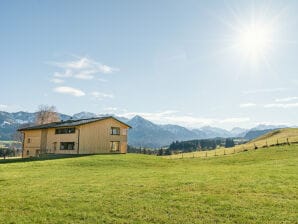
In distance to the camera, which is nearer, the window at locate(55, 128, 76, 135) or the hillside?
the window at locate(55, 128, 76, 135)

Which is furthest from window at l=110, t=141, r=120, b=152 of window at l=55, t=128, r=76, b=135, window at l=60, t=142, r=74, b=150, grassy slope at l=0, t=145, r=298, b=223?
grassy slope at l=0, t=145, r=298, b=223

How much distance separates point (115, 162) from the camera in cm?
3900

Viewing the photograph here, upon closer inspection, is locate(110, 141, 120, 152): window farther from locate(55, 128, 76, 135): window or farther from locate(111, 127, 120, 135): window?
locate(55, 128, 76, 135): window

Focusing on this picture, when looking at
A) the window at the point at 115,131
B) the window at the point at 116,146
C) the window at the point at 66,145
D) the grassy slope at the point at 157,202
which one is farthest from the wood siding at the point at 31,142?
the grassy slope at the point at 157,202

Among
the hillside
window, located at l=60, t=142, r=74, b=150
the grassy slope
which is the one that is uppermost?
the hillside

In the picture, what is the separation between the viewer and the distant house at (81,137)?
186 ft

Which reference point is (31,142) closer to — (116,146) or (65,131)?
(65,131)

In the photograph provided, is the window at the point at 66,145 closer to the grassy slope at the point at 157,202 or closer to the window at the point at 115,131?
the window at the point at 115,131

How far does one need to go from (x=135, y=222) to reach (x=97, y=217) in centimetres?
184

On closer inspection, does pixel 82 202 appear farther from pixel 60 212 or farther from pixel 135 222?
pixel 135 222

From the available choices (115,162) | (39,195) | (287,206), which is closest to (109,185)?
(39,195)

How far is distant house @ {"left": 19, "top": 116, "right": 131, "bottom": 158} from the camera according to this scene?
56781 mm

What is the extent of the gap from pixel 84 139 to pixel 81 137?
80cm

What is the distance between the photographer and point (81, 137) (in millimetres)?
56438
